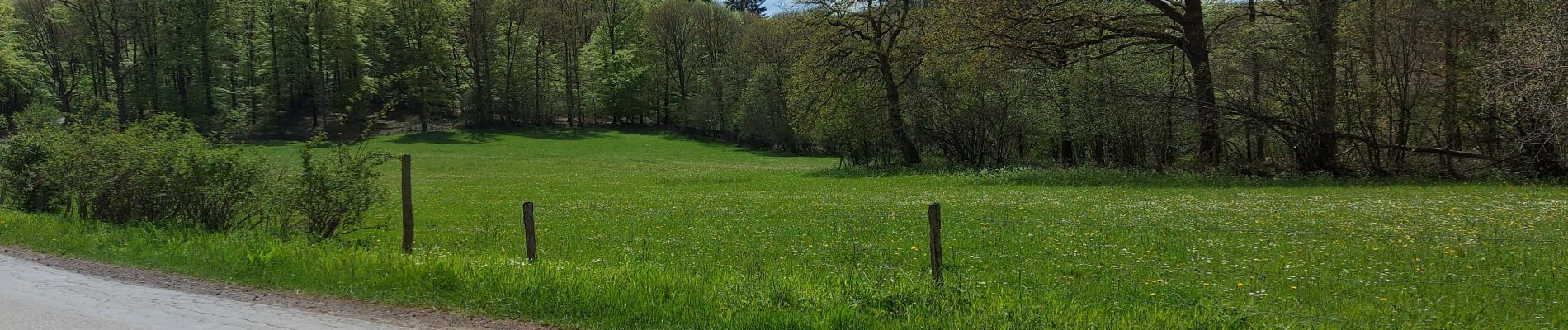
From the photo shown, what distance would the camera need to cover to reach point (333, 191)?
1117cm

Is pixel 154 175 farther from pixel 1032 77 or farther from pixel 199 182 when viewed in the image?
pixel 1032 77

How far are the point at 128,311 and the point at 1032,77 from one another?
94.6 feet

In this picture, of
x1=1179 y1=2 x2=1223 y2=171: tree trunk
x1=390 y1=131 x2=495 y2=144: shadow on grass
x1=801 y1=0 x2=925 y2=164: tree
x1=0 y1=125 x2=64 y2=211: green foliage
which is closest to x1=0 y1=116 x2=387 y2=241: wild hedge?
x1=0 y1=125 x2=64 y2=211: green foliage

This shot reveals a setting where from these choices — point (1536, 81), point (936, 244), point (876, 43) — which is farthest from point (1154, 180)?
point (936, 244)

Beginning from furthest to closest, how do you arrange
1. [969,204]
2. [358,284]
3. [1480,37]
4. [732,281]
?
[1480,37] < [969,204] < [358,284] < [732,281]

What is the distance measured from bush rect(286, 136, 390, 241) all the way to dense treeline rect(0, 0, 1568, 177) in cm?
86

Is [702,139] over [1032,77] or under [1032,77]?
under

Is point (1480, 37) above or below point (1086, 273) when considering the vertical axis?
above

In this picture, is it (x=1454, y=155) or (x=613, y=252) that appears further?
(x=1454, y=155)

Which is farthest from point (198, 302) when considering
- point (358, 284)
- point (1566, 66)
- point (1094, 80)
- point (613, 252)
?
point (1094, 80)

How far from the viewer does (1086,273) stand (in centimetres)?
841

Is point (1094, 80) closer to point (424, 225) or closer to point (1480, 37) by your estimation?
point (1480, 37)

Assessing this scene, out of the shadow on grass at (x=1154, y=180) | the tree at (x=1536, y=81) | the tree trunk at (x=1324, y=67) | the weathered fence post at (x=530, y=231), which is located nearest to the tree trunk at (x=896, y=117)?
the shadow on grass at (x=1154, y=180)

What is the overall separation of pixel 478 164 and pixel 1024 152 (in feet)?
102
